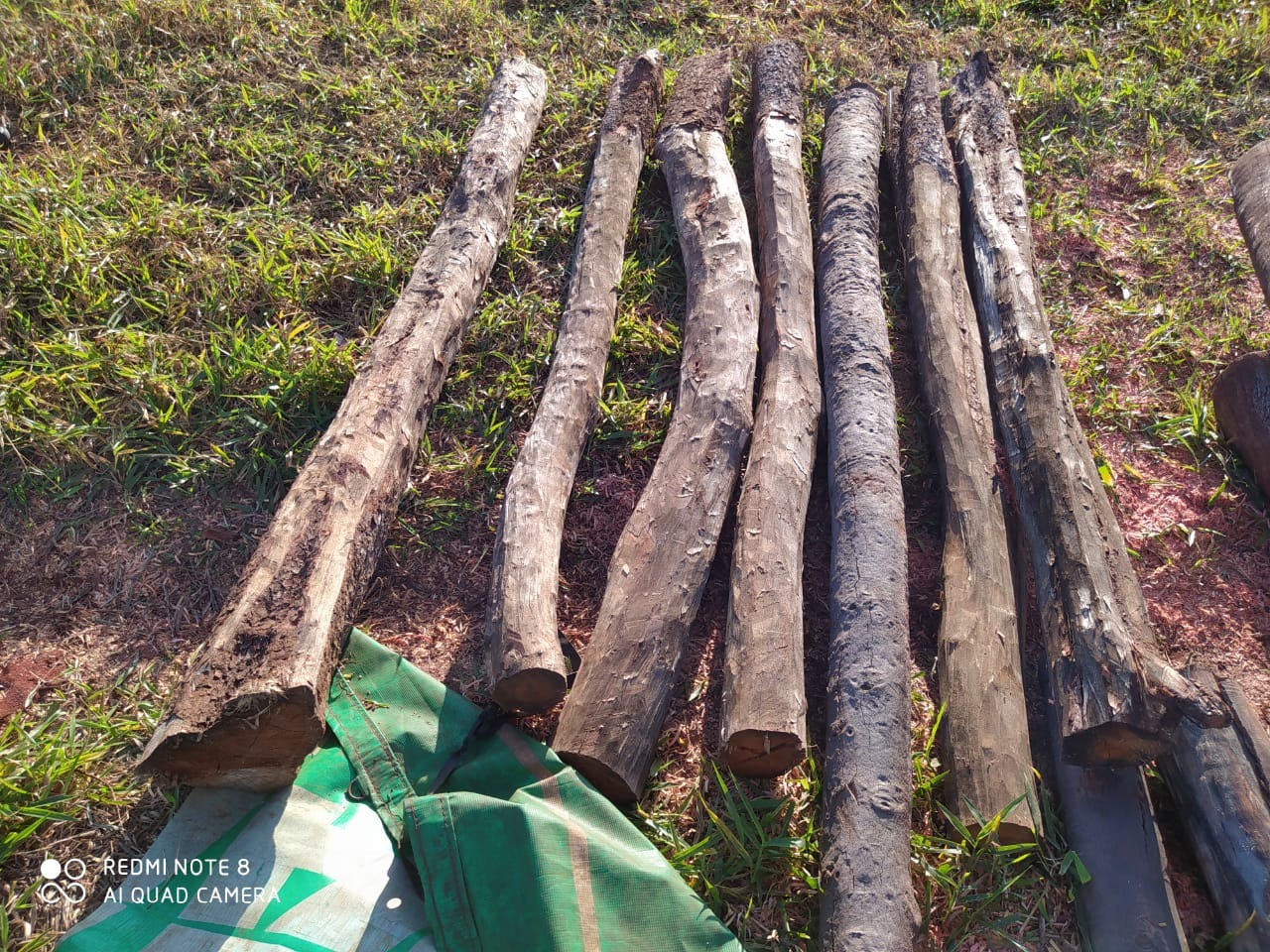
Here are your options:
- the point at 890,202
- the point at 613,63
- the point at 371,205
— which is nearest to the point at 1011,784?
the point at 890,202

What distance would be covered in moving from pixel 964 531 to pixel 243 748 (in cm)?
231

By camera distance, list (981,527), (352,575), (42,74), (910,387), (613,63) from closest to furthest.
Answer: (352,575) → (981,527) → (910,387) → (42,74) → (613,63)

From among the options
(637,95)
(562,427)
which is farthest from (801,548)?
(637,95)

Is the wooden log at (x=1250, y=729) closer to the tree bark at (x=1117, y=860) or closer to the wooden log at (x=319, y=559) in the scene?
the tree bark at (x=1117, y=860)

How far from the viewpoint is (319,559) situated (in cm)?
267

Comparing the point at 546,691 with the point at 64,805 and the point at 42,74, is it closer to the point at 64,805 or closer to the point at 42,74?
the point at 64,805

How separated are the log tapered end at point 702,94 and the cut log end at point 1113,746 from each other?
3.41 m

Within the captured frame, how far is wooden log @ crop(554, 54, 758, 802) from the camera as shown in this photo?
2500 millimetres

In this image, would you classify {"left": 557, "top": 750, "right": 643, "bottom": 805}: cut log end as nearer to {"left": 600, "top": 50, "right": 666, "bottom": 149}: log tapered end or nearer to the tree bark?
the tree bark

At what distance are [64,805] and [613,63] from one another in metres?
4.86

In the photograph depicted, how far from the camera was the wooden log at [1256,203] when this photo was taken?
3.69 m

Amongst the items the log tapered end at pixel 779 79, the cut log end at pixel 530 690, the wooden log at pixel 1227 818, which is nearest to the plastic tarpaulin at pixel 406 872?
the cut log end at pixel 530 690

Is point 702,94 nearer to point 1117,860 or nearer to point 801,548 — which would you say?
point 801,548

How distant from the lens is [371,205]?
15.1ft
